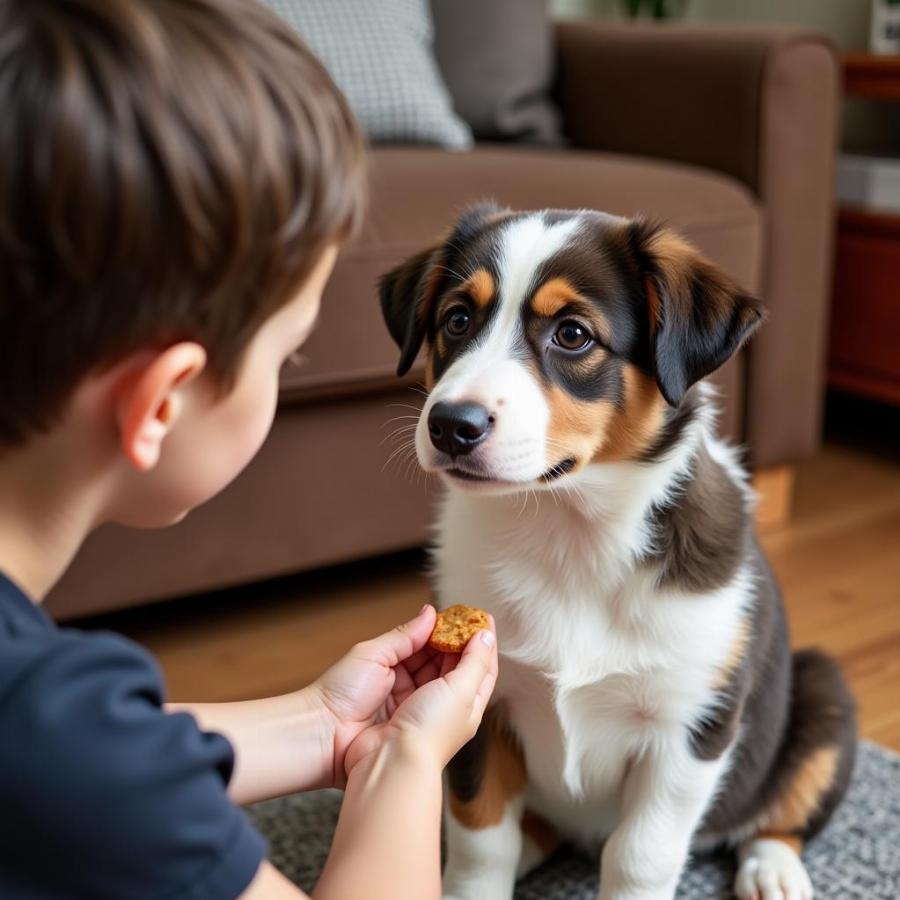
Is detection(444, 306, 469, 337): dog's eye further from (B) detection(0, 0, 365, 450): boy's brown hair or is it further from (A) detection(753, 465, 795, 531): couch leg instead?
(A) detection(753, 465, 795, 531): couch leg

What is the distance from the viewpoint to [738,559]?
49.0 inches

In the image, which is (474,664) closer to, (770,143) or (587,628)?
(587,628)

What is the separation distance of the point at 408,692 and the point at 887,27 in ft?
8.22

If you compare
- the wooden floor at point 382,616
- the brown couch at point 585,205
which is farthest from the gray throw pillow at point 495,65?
the wooden floor at point 382,616

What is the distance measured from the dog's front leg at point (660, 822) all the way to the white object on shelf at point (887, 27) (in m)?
2.35

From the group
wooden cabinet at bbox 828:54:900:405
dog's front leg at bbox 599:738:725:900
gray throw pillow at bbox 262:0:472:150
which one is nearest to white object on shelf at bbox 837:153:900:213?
wooden cabinet at bbox 828:54:900:405

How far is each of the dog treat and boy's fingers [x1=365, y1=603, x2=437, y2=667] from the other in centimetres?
1

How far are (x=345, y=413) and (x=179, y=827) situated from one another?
1252mm

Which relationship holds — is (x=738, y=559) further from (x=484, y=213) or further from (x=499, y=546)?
(x=484, y=213)

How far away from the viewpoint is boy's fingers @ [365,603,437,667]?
111cm

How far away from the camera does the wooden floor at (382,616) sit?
1858 millimetres

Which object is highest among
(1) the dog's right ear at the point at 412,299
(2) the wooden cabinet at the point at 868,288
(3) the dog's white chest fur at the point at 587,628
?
(1) the dog's right ear at the point at 412,299

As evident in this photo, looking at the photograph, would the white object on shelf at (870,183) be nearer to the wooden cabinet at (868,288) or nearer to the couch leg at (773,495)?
the wooden cabinet at (868,288)

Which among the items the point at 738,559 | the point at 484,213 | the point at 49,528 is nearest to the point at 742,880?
the point at 738,559
